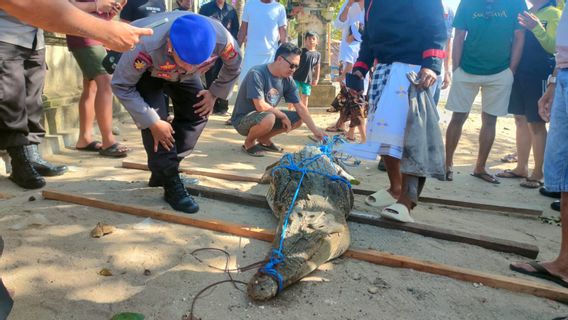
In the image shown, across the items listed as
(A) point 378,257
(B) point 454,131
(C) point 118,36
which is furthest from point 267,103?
(C) point 118,36

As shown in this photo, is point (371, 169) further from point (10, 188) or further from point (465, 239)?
point (10, 188)

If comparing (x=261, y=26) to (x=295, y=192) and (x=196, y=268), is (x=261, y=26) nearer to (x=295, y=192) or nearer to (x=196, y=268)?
(x=295, y=192)

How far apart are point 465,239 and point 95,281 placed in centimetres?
224

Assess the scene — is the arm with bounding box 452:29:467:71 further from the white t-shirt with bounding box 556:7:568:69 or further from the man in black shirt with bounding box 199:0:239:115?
the man in black shirt with bounding box 199:0:239:115

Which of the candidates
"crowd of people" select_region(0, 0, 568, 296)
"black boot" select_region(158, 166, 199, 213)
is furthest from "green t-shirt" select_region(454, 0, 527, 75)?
"black boot" select_region(158, 166, 199, 213)

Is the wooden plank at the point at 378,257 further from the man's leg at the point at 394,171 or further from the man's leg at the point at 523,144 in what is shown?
the man's leg at the point at 523,144

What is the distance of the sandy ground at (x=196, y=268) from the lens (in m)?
2.11

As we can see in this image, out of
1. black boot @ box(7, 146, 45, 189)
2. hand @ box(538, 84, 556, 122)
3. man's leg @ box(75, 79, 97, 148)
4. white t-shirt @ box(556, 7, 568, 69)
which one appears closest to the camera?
white t-shirt @ box(556, 7, 568, 69)

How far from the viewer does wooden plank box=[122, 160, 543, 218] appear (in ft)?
12.5

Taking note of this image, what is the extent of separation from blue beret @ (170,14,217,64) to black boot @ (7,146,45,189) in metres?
1.69

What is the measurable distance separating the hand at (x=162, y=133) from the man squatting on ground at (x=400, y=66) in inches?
53.9

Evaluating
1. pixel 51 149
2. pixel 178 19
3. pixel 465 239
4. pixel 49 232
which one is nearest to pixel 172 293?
pixel 49 232

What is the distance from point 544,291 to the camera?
7.75 feet

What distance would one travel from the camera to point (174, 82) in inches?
124
